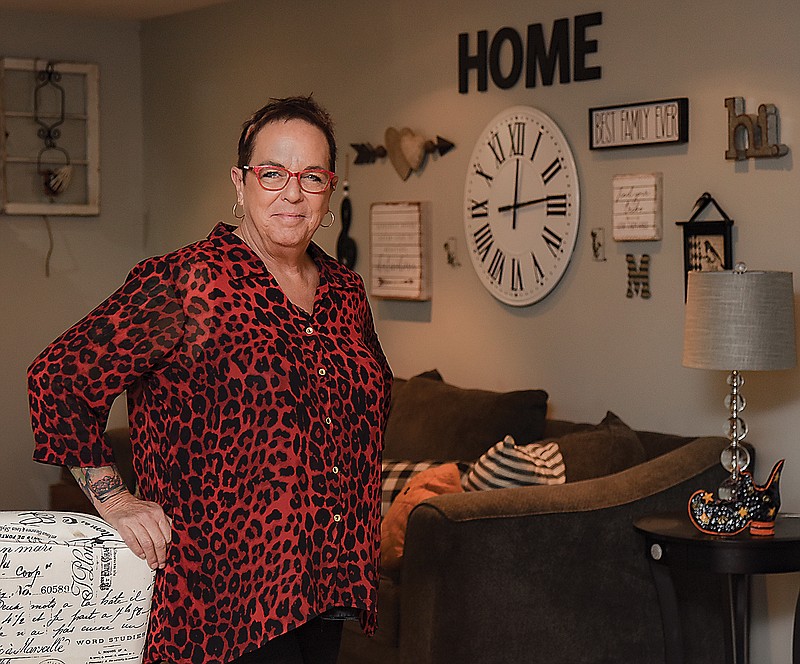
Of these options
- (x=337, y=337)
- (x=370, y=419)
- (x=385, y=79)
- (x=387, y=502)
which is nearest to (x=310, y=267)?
(x=337, y=337)

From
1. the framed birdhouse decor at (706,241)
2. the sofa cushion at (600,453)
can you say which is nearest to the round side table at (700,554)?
the sofa cushion at (600,453)

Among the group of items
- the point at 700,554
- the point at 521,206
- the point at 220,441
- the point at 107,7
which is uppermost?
the point at 107,7

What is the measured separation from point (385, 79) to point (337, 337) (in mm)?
3142

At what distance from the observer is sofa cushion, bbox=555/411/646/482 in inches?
142

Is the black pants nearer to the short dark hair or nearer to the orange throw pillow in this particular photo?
the short dark hair

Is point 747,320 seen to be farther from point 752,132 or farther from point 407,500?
point 407,500

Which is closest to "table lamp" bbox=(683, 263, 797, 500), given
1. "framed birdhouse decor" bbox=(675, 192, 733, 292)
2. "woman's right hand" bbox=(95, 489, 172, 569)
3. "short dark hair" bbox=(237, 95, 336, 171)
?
"framed birdhouse decor" bbox=(675, 192, 733, 292)

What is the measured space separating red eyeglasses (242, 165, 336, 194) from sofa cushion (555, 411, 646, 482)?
1.90 meters

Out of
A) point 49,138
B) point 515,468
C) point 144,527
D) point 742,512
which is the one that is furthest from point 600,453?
point 49,138

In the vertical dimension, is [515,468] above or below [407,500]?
above

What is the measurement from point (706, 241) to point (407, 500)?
1159mm

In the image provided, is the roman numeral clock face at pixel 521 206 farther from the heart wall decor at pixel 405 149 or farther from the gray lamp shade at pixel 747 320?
the gray lamp shade at pixel 747 320

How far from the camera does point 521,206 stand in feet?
14.2

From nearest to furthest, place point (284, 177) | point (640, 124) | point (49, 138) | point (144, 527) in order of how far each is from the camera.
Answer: point (144, 527)
point (284, 177)
point (640, 124)
point (49, 138)
